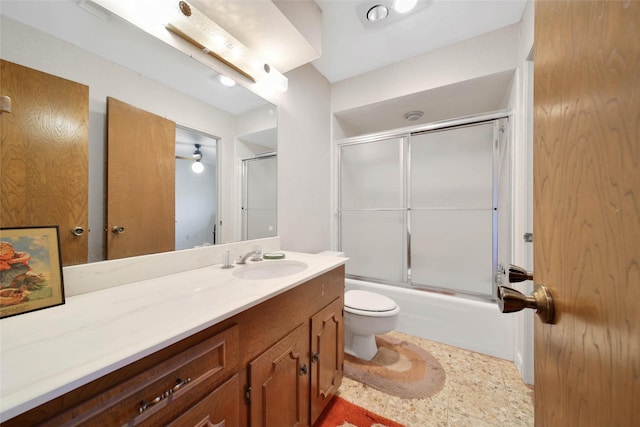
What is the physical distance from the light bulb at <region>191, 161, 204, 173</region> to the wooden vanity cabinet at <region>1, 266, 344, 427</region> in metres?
0.82

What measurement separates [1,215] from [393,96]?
2.40 m

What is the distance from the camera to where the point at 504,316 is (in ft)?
5.58

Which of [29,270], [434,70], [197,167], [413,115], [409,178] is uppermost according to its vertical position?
[434,70]

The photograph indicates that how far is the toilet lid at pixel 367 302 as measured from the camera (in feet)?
5.34

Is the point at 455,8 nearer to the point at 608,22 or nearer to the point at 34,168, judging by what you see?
the point at 608,22

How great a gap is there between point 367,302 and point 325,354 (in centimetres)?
64

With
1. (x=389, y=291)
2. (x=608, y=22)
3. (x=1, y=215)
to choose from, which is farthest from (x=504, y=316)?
(x=1, y=215)

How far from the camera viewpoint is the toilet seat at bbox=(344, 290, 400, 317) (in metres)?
1.58

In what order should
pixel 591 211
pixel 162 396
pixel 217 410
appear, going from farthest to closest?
pixel 217 410, pixel 162 396, pixel 591 211

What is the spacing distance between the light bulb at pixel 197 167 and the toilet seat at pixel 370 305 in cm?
133

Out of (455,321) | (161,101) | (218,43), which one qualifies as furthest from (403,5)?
(455,321)

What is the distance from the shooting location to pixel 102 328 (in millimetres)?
564

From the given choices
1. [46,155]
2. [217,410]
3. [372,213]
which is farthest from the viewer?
[372,213]

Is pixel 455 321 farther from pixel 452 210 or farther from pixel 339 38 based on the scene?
pixel 339 38
